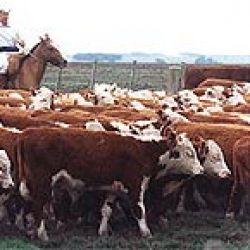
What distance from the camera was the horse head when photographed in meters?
16.5

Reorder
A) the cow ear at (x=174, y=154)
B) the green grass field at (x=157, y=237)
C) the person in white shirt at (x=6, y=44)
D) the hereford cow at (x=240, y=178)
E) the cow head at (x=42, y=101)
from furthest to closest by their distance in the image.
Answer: the person in white shirt at (x=6, y=44)
the cow head at (x=42, y=101)
the hereford cow at (x=240, y=178)
the cow ear at (x=174, y=154)
the green grass field at (x=157, y=237)

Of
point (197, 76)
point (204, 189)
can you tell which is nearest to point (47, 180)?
point (204, 189)

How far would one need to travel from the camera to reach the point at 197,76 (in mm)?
20859

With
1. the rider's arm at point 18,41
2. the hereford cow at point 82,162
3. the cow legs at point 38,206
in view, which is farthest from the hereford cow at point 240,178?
the rider's arm at point 18,41

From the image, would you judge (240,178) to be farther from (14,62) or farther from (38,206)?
(14,62)

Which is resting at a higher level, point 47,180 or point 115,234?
point 47,180

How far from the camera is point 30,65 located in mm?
16438

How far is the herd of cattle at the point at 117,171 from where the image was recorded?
770 centimetres

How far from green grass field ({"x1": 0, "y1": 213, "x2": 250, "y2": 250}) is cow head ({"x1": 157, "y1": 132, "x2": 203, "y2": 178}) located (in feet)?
1.81

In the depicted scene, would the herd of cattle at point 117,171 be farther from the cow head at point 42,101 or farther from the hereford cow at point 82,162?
the cow head at point 42,101

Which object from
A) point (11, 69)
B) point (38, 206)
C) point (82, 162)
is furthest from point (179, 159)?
point (11, 69)

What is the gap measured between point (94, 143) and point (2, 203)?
3.50ft

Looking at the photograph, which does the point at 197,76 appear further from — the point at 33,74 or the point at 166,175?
the point at 166,175

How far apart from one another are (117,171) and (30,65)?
355 inches
